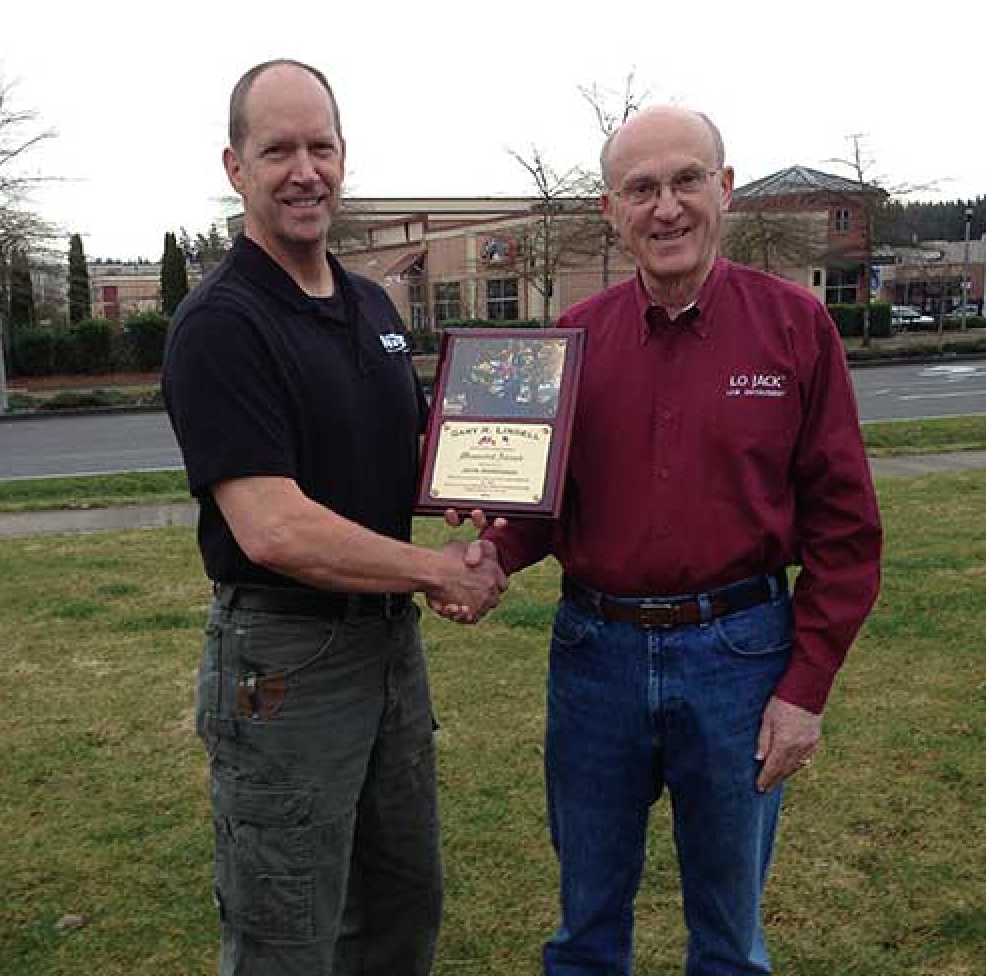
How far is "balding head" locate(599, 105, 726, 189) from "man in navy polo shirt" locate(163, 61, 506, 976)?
0.64 meters

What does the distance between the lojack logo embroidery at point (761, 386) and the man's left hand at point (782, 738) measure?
68 centimetres

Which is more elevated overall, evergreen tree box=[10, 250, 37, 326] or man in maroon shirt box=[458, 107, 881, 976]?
evergreen tree box=[10, 250, 37, 326]

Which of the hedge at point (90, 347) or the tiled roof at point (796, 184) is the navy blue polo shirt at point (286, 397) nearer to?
the hedge at point (90, 347)

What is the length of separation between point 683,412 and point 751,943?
1.26m

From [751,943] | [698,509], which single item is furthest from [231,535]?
[751,943]

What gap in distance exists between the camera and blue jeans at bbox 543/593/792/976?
242 centimetres

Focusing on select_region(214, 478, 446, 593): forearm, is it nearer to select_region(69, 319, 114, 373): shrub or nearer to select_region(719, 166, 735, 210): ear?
select_region(719, 166, 735, 210): ear

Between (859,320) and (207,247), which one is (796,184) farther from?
(207,247)

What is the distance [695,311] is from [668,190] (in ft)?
0.88

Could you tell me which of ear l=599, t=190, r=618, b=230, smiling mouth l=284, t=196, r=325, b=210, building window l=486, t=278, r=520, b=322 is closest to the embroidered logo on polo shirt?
smiling mouth l=284, t=196, r=325, b=210

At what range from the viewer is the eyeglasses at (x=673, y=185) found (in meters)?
2.36

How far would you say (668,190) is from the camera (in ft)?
7.73

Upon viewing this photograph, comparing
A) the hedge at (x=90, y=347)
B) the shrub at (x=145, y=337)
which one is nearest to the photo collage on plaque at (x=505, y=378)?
the hedge at (x=90, y=347)

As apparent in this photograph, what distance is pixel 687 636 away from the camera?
241 centimetres
